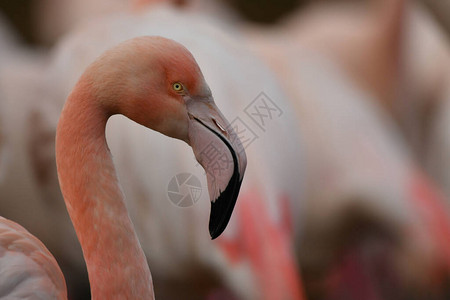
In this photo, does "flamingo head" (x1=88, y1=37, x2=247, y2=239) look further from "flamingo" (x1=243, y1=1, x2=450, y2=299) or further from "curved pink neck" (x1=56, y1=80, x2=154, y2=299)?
Answer: "flamingo" (x1=243, y1=1, x2=450, y2=299)

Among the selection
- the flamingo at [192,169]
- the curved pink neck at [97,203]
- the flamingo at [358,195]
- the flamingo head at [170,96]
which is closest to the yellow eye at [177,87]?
the flamingo head at [170,96]

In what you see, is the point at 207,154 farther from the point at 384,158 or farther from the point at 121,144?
the point at 384,158

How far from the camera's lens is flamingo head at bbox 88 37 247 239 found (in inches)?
33.0

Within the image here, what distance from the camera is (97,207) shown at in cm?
89

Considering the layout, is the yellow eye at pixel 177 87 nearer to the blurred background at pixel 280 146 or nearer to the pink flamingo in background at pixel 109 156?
the pink flamingo in background at pixel 109 156

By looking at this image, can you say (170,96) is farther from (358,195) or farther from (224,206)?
(358,195)

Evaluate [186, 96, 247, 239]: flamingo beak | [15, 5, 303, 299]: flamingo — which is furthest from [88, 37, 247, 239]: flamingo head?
[15, 5, 303, 299]: flamingo

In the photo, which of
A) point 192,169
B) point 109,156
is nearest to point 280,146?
point 192,169

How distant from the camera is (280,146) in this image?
1.89 metres

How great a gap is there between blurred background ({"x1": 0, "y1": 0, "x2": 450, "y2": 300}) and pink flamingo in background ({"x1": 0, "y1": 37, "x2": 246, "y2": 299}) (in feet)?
2.51

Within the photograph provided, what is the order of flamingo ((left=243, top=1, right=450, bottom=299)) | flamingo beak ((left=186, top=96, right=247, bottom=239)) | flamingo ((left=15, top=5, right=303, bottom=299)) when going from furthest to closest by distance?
flamingo ((left=243, top=1, right=450, bottom=299)) → flamingo ((left=15, top=5, right=303, bottom=299)) → flamingo beak ((left=186, top=96, right=247, bottom=239))

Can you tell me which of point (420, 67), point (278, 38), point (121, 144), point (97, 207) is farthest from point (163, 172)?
point (420, 67)

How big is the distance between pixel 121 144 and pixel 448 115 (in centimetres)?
129

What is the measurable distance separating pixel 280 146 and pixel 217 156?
108 centimetres
